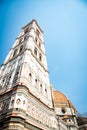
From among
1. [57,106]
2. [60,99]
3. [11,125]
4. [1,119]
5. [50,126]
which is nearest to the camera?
[11,125]

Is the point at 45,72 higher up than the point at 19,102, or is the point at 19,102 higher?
the point at 45,72

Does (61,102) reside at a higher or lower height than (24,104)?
higher

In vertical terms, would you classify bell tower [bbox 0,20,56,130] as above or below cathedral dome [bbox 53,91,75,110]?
below

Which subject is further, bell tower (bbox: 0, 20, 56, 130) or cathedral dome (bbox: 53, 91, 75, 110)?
cathedral dome (bbox: 53, 91, 75, 110)

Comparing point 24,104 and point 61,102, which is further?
point 61,102

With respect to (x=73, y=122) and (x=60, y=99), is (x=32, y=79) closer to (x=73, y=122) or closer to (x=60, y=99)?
(x=73, y=122)

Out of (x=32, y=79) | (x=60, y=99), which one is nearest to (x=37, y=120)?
(x=32, y=79)

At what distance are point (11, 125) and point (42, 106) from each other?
5867 mm

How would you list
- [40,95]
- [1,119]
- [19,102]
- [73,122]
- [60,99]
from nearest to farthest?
[1,119], [19,102], [40,95], [73,122], [60,99]

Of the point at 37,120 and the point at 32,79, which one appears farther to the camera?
the point at 32,79

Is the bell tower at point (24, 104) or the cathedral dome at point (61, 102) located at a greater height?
the cathedral dome at point (61, 102)

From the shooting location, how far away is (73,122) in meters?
22.2

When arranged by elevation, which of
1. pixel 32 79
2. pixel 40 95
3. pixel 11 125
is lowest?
pixel 11 125

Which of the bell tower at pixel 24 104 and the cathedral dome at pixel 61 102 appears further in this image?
the cathedral dome at pixel 61 102
